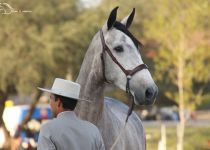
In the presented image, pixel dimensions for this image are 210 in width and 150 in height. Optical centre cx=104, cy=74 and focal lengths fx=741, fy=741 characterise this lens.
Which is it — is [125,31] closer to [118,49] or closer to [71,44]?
[118,49]

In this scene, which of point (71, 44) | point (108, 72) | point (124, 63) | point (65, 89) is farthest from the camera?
point (71, 44)

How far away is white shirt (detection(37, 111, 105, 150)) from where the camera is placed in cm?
475

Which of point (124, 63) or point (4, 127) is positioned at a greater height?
point (124, 63)

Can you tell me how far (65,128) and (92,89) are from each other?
225cm

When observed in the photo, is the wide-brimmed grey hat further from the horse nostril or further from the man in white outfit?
the horse nostril

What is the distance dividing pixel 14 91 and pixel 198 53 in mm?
6222

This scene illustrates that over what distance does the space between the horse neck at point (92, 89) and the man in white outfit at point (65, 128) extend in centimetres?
198

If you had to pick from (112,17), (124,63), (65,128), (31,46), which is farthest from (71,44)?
(65,128)

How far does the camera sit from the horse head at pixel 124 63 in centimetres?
666

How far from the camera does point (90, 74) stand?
23.2ft

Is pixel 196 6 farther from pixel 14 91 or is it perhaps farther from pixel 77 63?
pixel 14 91

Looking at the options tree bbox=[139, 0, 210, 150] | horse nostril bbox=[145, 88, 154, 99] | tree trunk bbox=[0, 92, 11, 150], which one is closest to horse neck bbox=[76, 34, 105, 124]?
horse nostril bbox=[145, 88, 154, 99]

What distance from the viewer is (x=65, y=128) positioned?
4805 mm

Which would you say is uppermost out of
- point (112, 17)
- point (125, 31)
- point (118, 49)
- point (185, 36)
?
point (185, 36)
